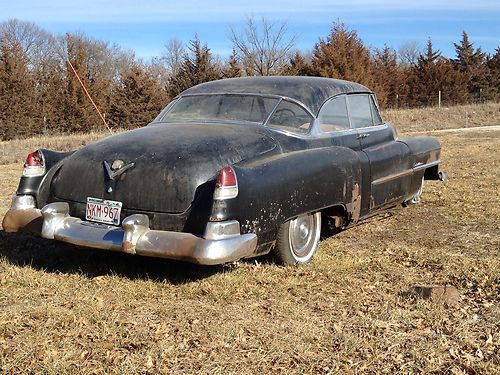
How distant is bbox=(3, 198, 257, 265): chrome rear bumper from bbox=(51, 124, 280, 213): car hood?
20cm

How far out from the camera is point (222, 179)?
3920 mm

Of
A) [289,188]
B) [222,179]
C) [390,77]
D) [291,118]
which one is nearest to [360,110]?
[291,118]

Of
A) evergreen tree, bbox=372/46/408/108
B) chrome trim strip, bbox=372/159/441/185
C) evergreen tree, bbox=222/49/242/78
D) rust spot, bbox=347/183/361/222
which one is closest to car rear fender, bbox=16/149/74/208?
rust spot, bbox=347/183/361/222

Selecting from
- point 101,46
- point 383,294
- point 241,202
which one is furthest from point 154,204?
point 101,46

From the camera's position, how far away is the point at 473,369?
2.92 metres

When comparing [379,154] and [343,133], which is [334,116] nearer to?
[343,133]

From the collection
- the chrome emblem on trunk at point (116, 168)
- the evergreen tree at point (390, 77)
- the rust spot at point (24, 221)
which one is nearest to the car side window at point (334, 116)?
the chrome emblem on trunk at point (116, 168)

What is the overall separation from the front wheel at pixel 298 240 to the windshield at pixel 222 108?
39.8 inches

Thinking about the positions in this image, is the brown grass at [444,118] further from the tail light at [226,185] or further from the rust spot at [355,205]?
the tail light at [226,185]

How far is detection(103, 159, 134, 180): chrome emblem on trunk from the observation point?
13.9ft

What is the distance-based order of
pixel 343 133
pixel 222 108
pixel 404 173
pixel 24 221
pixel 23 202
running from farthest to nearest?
pixel 404 173 → pixel 343 133 → pixel 222 108 → pixel 23 202 → pixel 24 221

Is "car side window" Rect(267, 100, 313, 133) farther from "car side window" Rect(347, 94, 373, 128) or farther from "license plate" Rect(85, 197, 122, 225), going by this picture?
"license plate" Rect(85, 197, 122, 225)

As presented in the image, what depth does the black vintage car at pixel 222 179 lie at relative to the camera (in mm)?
3982

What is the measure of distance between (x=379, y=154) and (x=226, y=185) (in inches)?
91.2
